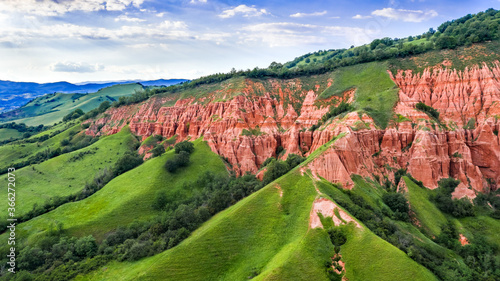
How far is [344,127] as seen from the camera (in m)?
68.7

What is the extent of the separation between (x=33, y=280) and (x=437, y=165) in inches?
3589

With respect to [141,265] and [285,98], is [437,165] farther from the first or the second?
[141,265]

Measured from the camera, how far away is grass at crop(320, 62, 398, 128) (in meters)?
75.5

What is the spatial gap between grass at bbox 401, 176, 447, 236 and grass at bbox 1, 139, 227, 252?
5204 centimetres

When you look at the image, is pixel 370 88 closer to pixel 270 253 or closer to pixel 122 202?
pixel 270 253

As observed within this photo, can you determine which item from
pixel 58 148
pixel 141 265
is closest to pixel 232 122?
pixel 141 265

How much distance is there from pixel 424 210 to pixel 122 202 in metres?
73.5

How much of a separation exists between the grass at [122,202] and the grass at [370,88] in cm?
5007

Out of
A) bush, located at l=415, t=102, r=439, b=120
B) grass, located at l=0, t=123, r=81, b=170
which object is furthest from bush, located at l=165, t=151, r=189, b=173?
bush, located at l=415, t=102, r=439, b=120

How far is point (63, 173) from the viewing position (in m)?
88.8

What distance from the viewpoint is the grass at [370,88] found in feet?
248

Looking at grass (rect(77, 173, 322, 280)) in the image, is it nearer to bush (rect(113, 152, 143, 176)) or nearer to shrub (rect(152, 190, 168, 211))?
shrub (rect(152, 190, 168, 211))

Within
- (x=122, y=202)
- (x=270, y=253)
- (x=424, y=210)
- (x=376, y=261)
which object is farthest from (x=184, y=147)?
(x=424, y=210)

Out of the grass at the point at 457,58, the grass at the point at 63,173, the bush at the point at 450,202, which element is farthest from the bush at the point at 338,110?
the grass at the point at 63,173
